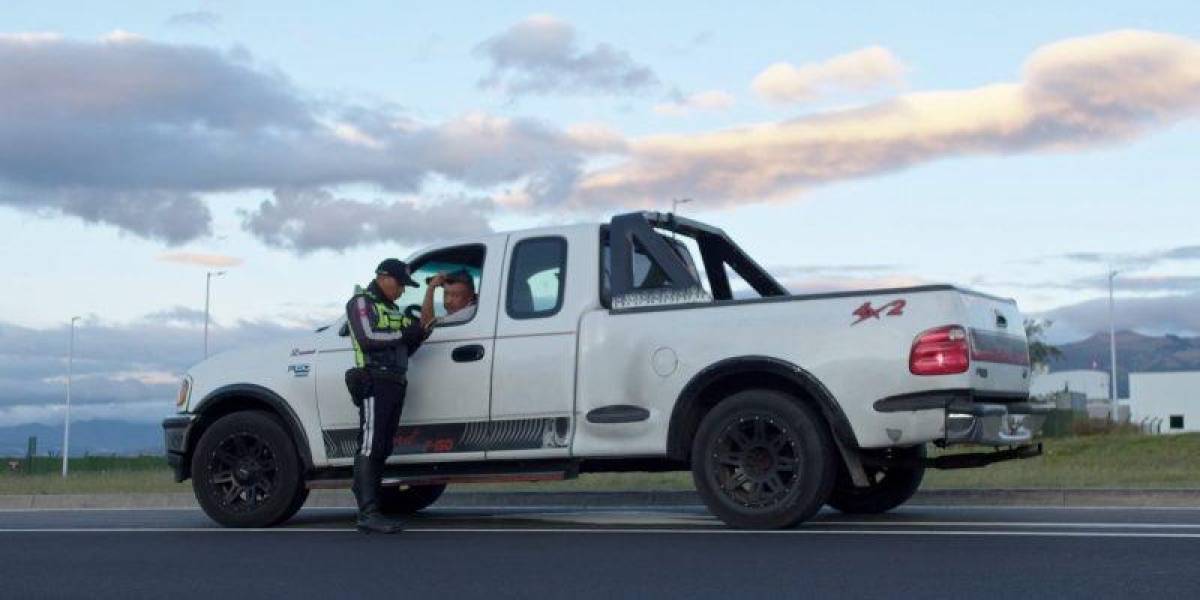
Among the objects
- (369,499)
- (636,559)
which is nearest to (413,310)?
(369,499)

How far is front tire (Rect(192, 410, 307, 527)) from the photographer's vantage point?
11773mm

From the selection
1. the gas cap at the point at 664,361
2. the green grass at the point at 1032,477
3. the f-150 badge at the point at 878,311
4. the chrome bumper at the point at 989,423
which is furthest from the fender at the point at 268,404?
the green grass at the point at 1032,477

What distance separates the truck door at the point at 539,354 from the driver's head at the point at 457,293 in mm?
336

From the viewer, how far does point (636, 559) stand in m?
8.55

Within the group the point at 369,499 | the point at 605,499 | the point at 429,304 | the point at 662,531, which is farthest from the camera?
the point at 605,499

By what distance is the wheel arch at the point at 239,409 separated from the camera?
1186cm

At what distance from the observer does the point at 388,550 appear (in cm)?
Result: 955

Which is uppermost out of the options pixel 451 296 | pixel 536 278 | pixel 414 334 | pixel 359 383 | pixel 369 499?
pixel 536 278

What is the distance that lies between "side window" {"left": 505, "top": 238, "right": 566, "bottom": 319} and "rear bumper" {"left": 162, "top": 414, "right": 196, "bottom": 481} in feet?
8.78

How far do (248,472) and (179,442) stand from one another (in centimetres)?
68

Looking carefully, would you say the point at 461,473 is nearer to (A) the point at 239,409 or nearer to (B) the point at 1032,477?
(A) the point at 239,409

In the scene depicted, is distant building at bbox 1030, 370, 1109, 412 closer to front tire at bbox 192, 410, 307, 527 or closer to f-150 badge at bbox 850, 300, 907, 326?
front tire at bbox 192, 410, 307, 527

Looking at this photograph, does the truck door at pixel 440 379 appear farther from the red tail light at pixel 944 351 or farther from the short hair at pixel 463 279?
the red tail light at pixel 944 351

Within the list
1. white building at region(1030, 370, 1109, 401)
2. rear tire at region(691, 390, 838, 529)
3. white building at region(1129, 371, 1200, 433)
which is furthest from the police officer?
white building at region(1030, 370, 1109, 401)
